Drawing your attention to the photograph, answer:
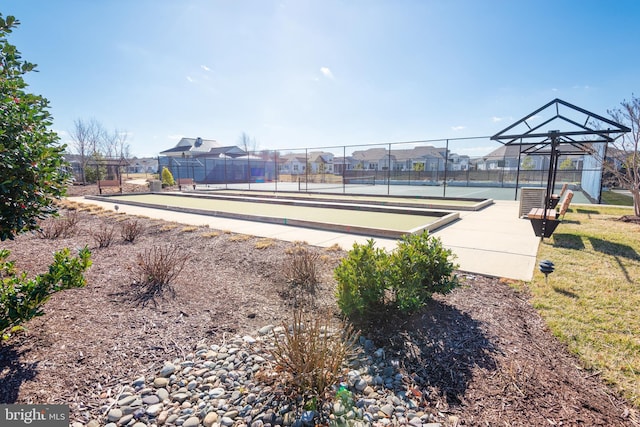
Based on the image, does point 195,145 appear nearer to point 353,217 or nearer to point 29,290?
point 353,217

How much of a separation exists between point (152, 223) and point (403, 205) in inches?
294

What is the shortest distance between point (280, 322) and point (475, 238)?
451cm

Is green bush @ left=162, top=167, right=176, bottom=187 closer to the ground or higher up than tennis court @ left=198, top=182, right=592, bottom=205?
higher up

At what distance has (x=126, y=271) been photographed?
3.74 m

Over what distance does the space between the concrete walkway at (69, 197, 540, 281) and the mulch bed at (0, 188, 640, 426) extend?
0.68 metres

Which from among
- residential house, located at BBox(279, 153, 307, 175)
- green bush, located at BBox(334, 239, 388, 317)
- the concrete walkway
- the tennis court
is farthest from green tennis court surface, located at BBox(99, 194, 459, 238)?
residential house, located at BBox(279, 153, 307, 175)

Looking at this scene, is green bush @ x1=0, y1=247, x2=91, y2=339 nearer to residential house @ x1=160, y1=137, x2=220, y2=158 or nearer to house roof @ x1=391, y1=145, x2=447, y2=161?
residential house @ x1=160, y1=137, x2=220, y2=158

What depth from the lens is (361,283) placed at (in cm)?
254

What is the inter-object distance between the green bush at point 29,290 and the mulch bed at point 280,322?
0.29 metres

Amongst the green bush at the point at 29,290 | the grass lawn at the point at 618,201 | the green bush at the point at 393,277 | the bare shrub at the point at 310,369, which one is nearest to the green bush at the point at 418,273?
the green bush at the point at 393,277

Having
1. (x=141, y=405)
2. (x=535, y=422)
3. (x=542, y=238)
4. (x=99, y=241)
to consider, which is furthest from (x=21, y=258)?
(x=542, y=238)

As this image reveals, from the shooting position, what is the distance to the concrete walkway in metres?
4.13

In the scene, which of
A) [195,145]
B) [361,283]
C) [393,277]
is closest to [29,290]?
[361,283]

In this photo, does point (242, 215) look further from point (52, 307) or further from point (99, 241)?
point (52, 307)
